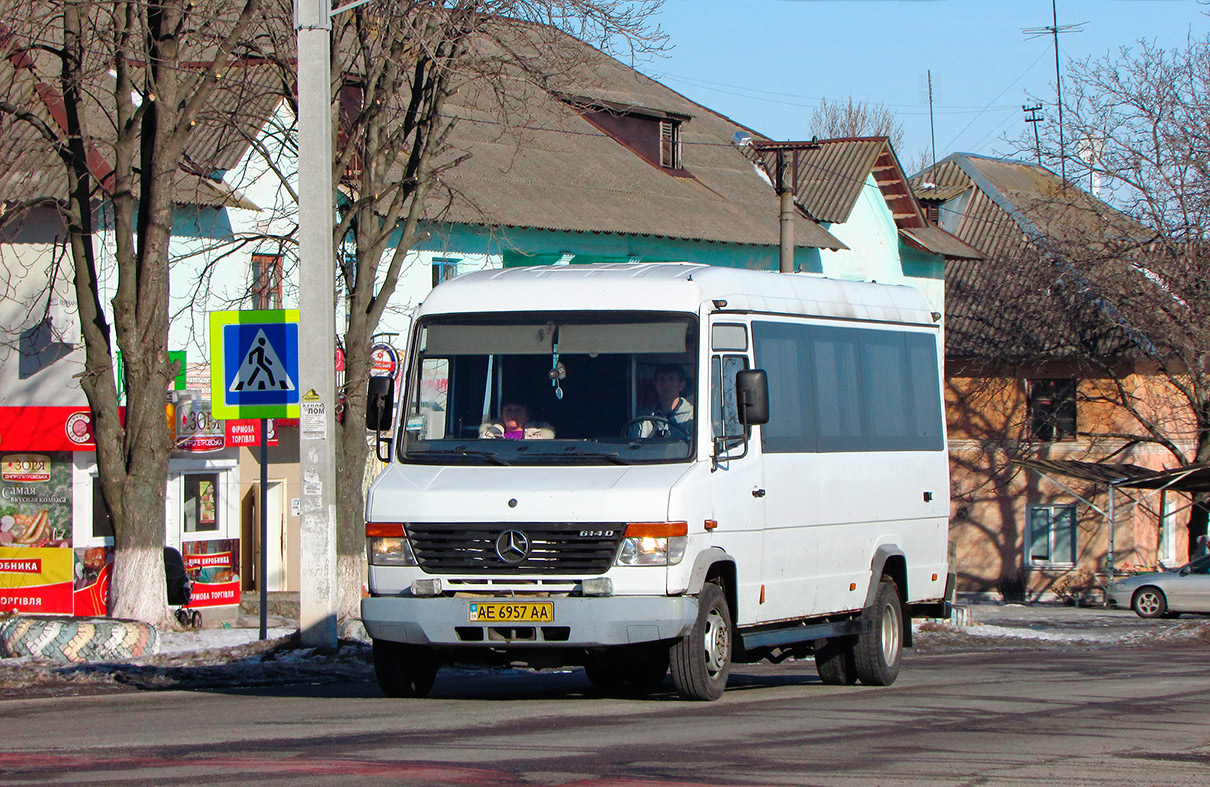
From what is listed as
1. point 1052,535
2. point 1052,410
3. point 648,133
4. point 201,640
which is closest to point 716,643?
point 201,640

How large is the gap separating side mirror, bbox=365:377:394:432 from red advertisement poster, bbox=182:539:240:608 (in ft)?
41.1

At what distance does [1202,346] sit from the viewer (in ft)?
125

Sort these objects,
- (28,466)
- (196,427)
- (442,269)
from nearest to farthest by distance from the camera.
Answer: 1. (28,466)
2. (196,427)
3. (442,269)

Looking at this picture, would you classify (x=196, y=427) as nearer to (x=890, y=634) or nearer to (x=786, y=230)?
(x=786, y=230)

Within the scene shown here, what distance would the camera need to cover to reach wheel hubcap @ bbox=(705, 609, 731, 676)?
1067 cm

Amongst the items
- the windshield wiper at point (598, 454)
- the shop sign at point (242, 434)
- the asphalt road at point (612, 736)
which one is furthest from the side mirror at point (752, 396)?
the shop sign at point (242, 434)

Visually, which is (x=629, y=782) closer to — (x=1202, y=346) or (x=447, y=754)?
(x=447, y=754)

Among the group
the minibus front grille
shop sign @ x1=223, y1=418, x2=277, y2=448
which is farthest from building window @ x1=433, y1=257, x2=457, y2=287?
the minibus front grille

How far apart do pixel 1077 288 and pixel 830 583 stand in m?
30.1

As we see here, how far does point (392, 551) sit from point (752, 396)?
2.45 meters

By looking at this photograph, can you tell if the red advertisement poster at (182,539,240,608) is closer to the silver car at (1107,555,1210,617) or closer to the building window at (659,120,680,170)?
the building window at (659,120,680,170)

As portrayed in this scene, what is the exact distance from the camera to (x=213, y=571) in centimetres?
2741

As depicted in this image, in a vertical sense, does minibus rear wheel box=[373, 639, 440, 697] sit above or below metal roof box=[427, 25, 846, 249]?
below

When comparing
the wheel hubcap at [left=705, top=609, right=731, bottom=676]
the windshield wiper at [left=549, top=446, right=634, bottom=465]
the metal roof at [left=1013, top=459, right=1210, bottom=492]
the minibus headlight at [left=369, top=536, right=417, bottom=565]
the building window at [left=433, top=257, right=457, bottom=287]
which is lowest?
the wheel hubcap at [left=705, top=609, right=731, bottom=676]
